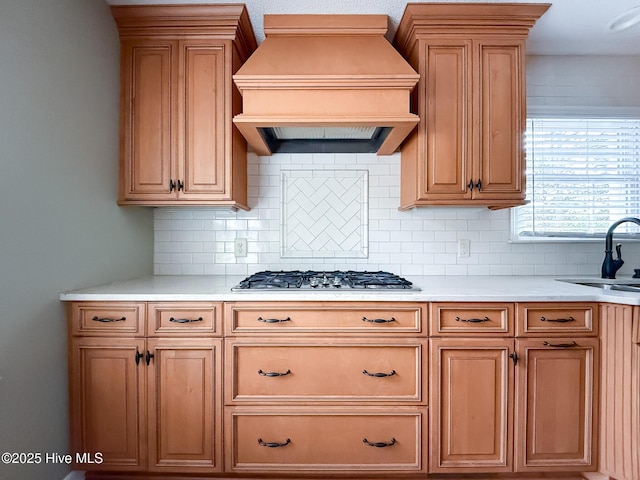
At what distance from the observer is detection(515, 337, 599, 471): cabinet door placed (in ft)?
5.40

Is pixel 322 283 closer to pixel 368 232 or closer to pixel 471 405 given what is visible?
pixel 368 232

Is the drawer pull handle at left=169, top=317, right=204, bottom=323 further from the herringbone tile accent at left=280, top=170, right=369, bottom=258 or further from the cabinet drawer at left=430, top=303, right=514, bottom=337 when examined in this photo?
the cabinet drawer at left=430, top=303, right=514, bottom=337

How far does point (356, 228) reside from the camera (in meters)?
2.38

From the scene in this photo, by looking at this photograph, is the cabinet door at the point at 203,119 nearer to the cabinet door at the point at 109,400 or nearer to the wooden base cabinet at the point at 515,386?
the cabinet door at the point at 109,400

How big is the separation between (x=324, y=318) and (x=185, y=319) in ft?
2.07

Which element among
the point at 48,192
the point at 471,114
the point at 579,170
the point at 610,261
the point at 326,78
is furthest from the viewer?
the point at 579,170

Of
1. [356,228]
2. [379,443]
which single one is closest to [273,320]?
[379,443]

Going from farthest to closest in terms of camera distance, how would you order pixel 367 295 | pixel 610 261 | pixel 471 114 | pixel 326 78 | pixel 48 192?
pixel 610 261 → pixel 471 114 → pixel 326 78 → pixel 367 295 → pixel 48 192

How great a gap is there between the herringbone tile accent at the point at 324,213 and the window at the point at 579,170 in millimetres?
1072

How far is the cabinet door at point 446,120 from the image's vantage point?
195 cm

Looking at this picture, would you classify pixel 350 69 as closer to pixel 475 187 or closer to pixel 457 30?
pixel 457 30

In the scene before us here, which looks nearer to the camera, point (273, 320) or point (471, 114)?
point (273, 320)

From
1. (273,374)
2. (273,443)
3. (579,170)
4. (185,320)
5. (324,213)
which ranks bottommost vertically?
(273,443)

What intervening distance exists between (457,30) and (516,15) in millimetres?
309
